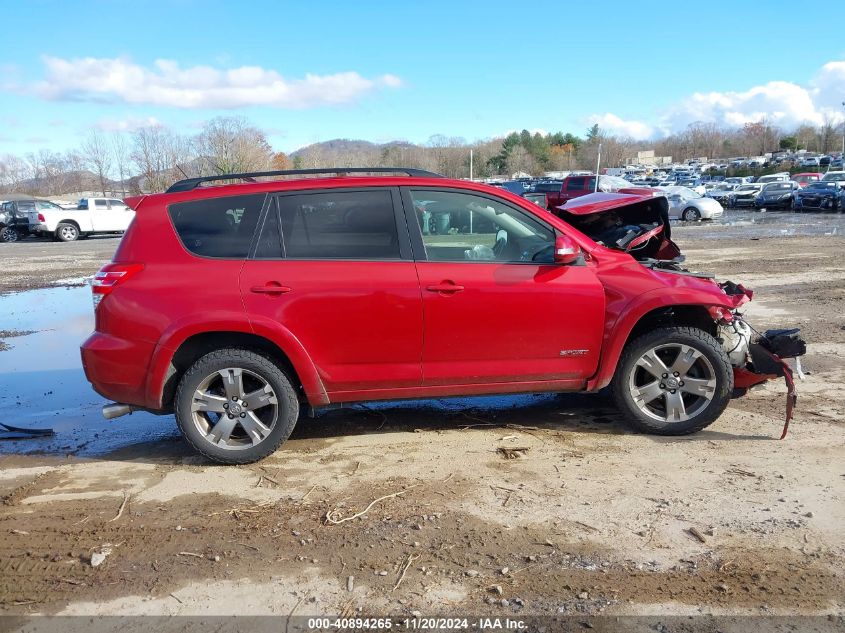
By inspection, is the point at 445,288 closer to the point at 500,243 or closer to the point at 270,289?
the point at 500,243

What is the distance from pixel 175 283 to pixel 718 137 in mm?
163951

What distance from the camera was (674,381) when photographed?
4.84 m

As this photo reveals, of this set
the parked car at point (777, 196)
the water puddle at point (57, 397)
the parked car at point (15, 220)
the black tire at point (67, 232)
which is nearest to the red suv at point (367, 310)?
the water puddle at point (57, 397)

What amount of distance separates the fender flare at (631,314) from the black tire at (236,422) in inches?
84.6

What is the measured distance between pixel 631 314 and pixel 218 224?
114 inches

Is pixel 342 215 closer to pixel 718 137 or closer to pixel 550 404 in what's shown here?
pixel 550 404

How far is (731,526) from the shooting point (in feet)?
11.8

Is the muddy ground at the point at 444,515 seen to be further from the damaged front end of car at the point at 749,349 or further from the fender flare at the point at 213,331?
the fender flare at the point at 213,331

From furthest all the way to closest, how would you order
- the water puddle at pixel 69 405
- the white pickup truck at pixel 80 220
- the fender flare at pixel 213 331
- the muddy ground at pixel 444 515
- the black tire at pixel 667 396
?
the white pickup truck at pixel 80 220 → the water puddle at pixel 69 405 → the black tire at pixel 667 396 → the fender flare at pixel 213 331 → the muddy ground at pixel 444 515

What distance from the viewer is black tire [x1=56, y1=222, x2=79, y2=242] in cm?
2886

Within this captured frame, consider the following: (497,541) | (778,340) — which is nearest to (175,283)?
(497,541)

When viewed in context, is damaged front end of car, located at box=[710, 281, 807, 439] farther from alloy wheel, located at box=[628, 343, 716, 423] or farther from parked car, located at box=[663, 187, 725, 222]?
parked car, located at box=[663, 187, 725, 222]

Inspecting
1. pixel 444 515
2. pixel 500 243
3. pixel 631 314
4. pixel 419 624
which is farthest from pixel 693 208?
pixel 419 624

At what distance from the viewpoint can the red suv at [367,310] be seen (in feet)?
14.7
